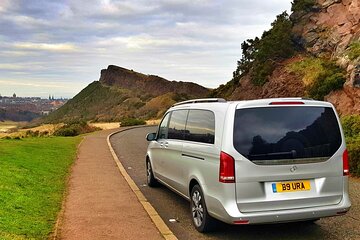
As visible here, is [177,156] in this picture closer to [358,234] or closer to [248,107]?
[248,107]

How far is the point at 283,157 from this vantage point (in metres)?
5.38

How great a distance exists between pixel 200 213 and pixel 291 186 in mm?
1451

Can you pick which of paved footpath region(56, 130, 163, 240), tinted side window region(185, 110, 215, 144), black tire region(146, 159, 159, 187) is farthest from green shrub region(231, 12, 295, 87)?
tinted side window region(185, 110, 215, 144)

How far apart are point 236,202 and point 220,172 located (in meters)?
0.42

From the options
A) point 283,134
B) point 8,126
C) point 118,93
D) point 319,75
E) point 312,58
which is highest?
point 312,58

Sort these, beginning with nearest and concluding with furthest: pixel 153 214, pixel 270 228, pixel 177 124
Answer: pixel 270 228 → pixel 153 214 → pixel 177 124

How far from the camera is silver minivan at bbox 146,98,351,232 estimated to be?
17.2ft

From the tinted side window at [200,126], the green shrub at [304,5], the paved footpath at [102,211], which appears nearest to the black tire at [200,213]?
the paved footpath at [102,211]

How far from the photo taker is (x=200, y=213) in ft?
20.1

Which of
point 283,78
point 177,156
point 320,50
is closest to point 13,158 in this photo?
point 177,156

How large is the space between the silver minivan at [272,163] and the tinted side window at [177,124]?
1.22 m

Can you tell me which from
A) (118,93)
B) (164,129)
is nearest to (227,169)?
(164,129)

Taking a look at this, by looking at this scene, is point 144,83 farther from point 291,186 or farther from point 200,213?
point 291,186

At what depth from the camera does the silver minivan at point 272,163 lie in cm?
524
